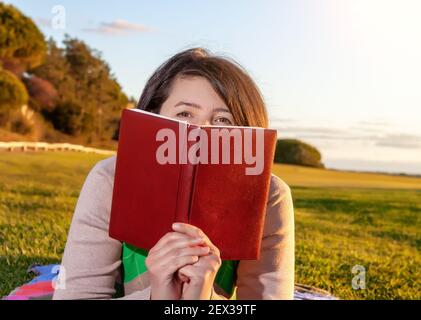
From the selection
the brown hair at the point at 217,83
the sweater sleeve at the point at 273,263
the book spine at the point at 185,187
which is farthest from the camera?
the sweater sleeve at the point at 273,263

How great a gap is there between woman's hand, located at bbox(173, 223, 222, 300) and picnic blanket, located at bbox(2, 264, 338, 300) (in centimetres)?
153

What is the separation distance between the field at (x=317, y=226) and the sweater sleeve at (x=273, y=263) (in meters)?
2.33

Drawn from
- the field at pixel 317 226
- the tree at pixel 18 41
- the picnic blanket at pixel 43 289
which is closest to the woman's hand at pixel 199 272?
the picnic blanket at pixel 43 289

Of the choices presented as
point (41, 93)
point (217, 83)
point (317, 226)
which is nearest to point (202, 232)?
point (217, 83)

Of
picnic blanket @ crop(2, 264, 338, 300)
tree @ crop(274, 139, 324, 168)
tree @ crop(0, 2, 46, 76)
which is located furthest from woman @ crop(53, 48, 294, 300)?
tree @ crop(274, 139, 324, 168)

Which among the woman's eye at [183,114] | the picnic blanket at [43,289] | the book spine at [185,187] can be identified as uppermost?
the woman's eye at [183,114]

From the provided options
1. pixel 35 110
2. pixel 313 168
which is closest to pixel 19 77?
pixel 35 110

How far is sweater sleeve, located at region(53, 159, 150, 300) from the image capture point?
2422mm

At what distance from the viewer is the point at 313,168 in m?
19.0

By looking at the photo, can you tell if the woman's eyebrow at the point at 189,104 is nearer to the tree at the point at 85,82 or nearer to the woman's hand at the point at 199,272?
the woman's hand at the point at 199,272

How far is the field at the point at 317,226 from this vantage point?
5258 millimetres

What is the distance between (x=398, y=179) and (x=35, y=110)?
10.4 meters

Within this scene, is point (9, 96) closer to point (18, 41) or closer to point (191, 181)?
point (18, 41)
